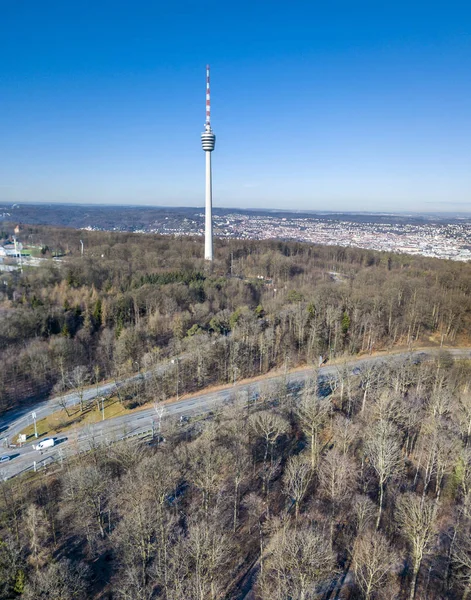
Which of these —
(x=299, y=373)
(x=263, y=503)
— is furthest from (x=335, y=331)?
(x=263, y=503)

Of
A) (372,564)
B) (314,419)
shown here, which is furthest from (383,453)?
(372,564)

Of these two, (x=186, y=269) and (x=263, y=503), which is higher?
(x=186, y=269)

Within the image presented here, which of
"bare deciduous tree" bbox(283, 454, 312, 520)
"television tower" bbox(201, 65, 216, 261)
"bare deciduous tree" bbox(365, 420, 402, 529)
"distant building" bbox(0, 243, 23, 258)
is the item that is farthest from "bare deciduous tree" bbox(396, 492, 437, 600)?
"distant building" bbox(0, 243, 23, 258)

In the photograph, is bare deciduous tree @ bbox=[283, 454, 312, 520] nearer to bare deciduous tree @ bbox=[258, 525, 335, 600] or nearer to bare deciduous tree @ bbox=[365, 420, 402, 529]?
bare deciduous tree @ bbox=[258, 525, 335, 600]

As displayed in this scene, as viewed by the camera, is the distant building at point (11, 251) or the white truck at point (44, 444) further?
the distant building at point (11, 251)

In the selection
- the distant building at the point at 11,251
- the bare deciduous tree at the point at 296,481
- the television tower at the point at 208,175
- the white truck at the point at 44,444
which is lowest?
the white truck at the point at 44,444

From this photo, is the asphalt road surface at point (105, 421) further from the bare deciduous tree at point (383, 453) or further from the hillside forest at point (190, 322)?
the bare deciduous tree at point (383, 453)

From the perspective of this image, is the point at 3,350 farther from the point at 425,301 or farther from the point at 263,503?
the point at 425,301

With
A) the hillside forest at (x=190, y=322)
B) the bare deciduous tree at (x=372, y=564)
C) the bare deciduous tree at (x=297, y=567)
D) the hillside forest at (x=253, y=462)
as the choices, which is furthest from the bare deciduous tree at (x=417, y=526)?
the hillside forest at (x=190, y=322)

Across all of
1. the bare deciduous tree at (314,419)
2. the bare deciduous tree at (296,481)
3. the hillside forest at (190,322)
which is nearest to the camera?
the bare deciduous tree at (296,481)
